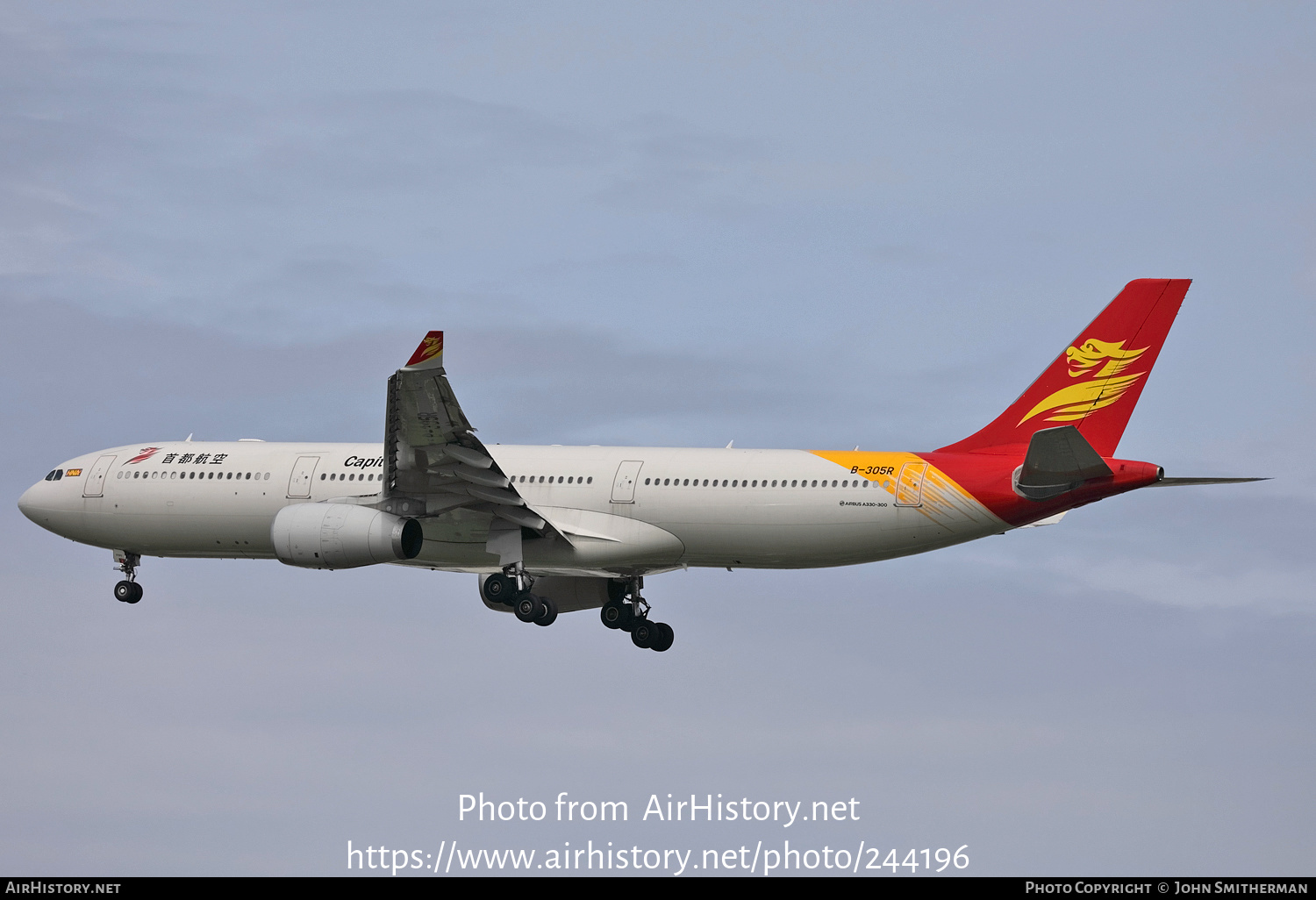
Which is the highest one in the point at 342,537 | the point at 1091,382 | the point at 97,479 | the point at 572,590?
the point at 97,479

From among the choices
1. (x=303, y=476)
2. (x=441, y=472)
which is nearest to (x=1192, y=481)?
(x=441, y=472)

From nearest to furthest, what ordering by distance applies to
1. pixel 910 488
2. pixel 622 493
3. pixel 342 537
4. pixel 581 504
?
pixel 910 488 < pixel 342 537 < pixel 622 493 < pixel 581 504

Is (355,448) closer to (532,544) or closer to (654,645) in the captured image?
(532,544)

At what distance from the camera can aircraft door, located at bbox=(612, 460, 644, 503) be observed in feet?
138

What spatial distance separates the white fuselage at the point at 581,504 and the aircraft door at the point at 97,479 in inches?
1.6

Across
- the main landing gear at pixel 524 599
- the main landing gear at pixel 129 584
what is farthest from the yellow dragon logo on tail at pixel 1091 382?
the main landing gear at pixel 129 584

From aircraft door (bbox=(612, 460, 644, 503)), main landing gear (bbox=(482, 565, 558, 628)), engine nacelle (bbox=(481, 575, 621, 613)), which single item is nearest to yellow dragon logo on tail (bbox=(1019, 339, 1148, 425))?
aircraft door (bbox=(612, 460, 644, 503))

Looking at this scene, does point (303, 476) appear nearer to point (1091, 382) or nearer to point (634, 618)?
point (634, 618)

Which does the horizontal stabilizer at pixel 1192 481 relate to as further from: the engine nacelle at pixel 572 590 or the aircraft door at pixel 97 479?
the aircraft door at pixel 97 479

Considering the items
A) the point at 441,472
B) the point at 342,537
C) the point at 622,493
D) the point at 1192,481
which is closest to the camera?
the point at 1192,481

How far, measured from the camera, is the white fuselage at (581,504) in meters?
39.5

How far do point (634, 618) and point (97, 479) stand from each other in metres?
15.7

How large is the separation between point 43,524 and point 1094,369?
29813mm

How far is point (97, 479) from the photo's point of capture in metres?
47.1
